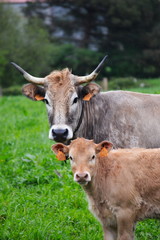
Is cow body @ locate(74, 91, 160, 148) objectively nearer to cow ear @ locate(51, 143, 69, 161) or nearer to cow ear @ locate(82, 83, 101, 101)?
cow ear @ locate(82, 83, 101, 101)

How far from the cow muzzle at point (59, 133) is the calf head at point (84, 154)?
3.64ft

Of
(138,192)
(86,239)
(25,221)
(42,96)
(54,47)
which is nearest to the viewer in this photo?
(138,192)

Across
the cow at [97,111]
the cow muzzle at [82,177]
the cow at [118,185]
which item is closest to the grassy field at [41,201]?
the cow at [118,185]

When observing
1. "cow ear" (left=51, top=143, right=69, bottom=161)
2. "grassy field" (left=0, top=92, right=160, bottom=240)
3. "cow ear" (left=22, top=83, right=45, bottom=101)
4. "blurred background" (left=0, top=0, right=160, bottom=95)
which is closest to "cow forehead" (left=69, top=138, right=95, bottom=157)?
"cow ear" (left=51, top=143, right=69, bottom=161)

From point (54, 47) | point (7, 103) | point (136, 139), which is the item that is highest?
point (136, 139)

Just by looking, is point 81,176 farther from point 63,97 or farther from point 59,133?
point 63,97

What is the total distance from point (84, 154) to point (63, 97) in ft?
6.85

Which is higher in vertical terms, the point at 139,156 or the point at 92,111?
the point at 139,156

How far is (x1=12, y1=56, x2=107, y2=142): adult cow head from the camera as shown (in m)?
6.95

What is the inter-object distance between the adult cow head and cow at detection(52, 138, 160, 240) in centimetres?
121

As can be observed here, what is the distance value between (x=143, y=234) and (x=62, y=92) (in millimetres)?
2744

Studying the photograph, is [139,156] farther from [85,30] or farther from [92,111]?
[85,30]

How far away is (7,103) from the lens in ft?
67.6

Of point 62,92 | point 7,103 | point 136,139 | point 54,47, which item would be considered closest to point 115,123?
point 136,139
